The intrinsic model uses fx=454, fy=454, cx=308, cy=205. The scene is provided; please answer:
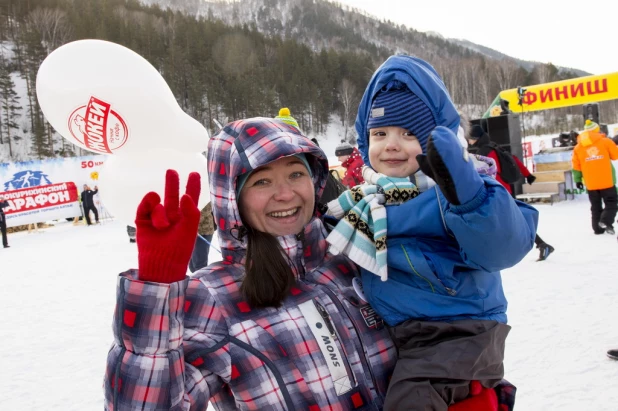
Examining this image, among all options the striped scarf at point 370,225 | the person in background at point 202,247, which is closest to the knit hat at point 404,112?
the striped scarf at point 370,225

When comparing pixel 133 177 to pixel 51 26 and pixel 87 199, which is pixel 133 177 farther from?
pixel 51 26

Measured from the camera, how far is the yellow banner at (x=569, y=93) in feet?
41.9

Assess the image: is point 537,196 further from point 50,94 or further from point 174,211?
point 174,211

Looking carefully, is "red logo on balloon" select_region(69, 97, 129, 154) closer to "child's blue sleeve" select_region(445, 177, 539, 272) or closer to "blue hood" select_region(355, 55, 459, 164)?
"blue hood" select_region(355, 55, 459, 164)

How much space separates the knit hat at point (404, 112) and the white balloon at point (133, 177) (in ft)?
5.47

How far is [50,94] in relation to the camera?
108 inches

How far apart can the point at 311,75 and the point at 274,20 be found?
173ft

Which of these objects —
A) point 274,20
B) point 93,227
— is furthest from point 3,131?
point 274,20

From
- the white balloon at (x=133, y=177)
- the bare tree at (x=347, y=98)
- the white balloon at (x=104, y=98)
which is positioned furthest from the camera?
the bare tree at (x=347, y=98)

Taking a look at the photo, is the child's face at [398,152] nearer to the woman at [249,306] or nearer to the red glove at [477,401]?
the woman at [249,306]

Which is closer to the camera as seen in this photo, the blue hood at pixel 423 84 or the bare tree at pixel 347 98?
the blue hood at pixel 423 84

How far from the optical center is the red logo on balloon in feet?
9.02

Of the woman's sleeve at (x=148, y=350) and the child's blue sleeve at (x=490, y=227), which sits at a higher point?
the child's blue sleeve at (x=490, y=227)

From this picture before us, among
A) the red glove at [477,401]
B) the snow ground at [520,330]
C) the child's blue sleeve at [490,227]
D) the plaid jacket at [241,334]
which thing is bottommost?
the snow ground at [520,330]
